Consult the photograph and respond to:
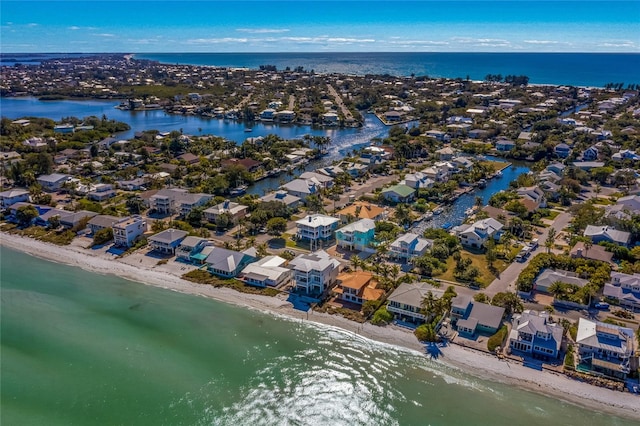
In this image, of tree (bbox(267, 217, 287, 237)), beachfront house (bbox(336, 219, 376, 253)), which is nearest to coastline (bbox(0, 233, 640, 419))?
tree (bbox(267, 217, 287, 237))

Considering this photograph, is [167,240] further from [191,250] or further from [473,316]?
[473,316]

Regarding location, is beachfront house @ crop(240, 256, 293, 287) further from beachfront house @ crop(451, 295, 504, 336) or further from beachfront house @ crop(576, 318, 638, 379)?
beachfront house @ crop(576, 318, 638, 379)

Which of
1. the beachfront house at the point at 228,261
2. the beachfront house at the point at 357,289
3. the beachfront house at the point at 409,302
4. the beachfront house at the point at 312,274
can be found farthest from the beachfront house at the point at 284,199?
the beachfront house at the point at 409,302

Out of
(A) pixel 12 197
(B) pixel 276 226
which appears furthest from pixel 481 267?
(A) pixel 12 197

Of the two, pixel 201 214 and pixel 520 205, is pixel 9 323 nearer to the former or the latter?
pixel 201 214

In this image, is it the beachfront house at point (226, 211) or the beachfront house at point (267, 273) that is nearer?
the beachfront house at point (267, 273)

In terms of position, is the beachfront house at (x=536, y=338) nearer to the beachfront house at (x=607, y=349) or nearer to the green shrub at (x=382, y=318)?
the beachfront house at (x=607, y=349)

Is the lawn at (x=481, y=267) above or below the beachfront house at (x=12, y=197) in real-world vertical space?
below
